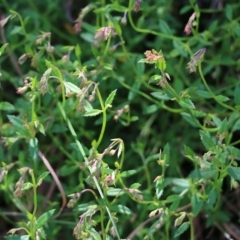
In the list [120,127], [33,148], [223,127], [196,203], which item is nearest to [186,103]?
[223,127]

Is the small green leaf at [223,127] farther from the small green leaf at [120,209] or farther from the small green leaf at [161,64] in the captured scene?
the small green leaf at [120,209]

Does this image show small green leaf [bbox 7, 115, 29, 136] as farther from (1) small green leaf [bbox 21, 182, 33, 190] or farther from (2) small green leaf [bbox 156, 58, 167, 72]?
(2) small green leaf [bbox 156, 58, 167, 72]

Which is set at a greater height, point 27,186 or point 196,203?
point 27,186

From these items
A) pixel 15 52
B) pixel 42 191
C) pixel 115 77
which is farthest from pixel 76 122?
pixel 15 52

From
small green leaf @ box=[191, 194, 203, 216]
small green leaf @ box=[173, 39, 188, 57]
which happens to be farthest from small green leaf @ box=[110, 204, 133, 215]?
small green leaf @ box=[173, 39, 188, 57]

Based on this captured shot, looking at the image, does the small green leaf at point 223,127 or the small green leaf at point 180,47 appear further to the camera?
the small green leaf at point 180,47

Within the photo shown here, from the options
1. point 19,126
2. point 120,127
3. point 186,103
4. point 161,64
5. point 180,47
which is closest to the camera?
Result: point 161,64

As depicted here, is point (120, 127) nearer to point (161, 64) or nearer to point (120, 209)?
point (120, 209)

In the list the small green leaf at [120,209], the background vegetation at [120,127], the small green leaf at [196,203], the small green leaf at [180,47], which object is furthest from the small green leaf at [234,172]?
the small green leaf at [180,47]

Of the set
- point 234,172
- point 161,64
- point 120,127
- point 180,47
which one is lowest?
point 120,127

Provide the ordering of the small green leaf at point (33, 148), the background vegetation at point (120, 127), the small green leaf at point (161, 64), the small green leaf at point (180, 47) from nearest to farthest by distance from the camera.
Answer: the small green leaf at point (161, 64), the background vegetation at point (120, 127), the small green leaf at point (33, 148), the small green leaf at point (180, 47)
